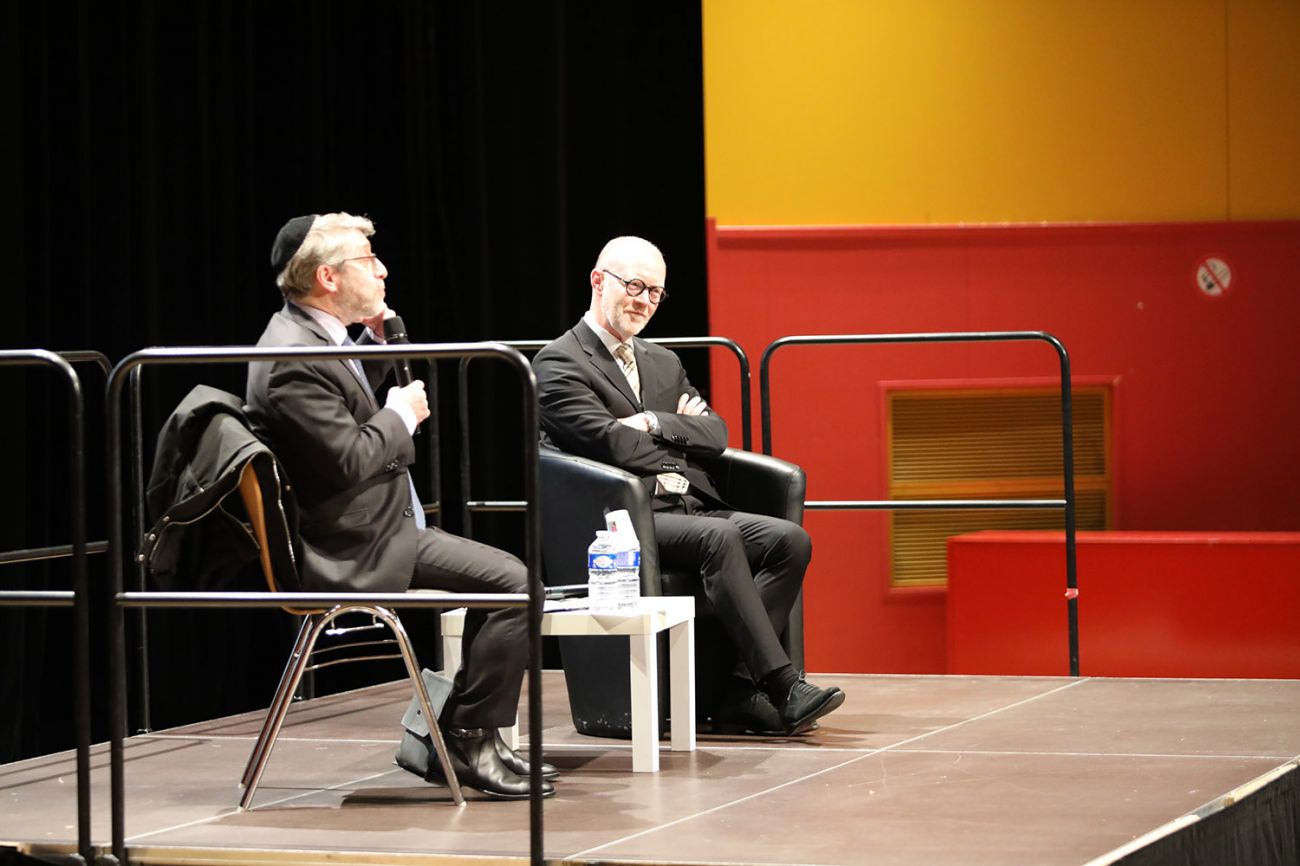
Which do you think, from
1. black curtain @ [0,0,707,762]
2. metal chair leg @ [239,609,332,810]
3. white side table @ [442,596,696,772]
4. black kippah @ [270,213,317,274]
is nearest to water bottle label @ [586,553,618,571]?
white side table @ [442,596,696,772]

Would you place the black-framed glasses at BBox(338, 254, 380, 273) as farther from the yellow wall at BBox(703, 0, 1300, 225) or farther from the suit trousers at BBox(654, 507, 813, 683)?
the yellow wall at BBox(703, 0, 1300, 225)

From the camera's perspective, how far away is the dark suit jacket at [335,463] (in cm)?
317

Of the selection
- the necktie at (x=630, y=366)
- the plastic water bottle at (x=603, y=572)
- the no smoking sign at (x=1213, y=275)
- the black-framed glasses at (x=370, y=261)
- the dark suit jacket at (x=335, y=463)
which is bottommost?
the plastic water bottle at (x=603, y=572)

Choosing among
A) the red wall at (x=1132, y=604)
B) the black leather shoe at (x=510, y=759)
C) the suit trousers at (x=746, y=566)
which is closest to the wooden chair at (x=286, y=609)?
the black leather shoe at (x=510, y=759)

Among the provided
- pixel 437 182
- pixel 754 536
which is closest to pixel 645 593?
pixel 754 536

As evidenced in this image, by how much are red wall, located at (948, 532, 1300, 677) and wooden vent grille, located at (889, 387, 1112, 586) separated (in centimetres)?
34

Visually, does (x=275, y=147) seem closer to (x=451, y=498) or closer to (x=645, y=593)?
(x=451, y=498)

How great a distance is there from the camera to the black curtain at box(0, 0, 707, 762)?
5.22m

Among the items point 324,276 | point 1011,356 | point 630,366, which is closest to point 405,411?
point 324,276

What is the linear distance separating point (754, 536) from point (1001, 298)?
220 cm

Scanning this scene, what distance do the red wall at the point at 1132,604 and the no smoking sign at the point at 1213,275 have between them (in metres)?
0.87

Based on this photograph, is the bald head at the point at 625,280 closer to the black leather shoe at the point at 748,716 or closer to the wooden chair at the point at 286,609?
the black leather shoe at the point at 748,716

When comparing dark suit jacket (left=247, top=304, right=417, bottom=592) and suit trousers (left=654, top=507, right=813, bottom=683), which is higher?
dark suit jacket (left=247, top=304, right=417, bottom=592)

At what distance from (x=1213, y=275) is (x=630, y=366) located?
2500mm
